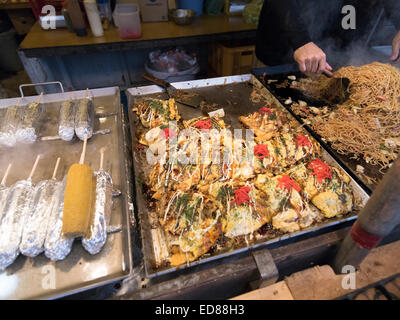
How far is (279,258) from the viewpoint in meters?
2.00

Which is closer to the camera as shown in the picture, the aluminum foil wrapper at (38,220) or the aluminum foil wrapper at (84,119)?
the aluminum foil wrapper at (38,220)

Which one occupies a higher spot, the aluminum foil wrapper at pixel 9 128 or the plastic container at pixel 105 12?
the plastic container at pixel 105 12

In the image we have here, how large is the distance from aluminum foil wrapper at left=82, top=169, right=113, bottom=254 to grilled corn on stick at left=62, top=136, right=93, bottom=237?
56 mm

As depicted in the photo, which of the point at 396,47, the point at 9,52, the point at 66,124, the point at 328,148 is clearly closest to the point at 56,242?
the point at 66,124

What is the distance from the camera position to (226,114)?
353 centimetres

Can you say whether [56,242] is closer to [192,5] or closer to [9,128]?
[9,128]

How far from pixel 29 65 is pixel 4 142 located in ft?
10.6

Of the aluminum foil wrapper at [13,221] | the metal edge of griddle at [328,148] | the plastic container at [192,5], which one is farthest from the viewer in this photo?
the plastic container at [192,5]

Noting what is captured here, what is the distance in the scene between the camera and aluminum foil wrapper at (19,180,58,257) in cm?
183

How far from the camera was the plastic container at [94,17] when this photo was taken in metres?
4.87

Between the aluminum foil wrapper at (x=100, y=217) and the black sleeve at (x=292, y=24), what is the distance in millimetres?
3528

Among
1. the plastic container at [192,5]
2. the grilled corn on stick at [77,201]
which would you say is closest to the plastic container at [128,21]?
the plastic container at [192,5]

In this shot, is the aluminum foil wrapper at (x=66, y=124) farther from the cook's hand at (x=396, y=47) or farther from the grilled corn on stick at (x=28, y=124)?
the cook's hand at (x=396, y=47)

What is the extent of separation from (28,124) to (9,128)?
196 millimetres
